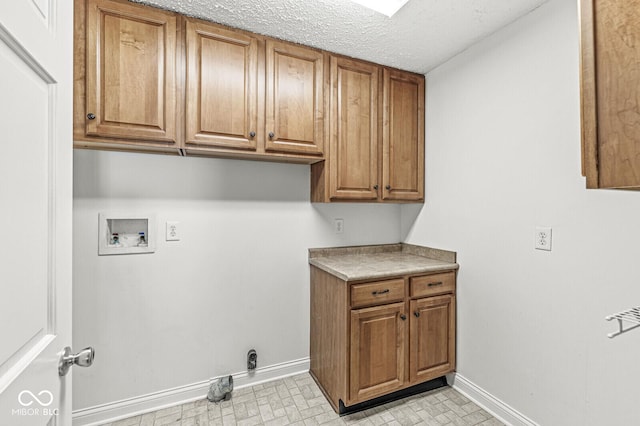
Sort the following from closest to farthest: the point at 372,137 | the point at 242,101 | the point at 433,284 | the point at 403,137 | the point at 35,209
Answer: the point at 35,209 < the point at 242,101 < the point at 433,284 < the point at 372,137 < the point at 403,137

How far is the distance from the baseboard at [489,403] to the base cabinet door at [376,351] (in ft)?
1.58

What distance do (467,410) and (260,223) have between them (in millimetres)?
1825

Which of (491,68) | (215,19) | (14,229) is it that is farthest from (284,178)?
(14,229)

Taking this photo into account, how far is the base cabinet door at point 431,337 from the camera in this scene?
1.99 meters

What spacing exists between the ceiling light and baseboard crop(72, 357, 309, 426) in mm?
2410

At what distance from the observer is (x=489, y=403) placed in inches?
74.4

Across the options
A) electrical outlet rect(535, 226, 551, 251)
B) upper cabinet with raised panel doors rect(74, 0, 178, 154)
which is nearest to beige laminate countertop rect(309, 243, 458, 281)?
electrical outlet rect(535, 226, 551, 251)

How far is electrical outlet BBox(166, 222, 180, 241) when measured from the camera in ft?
6.39

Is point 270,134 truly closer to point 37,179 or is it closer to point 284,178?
point 284,178

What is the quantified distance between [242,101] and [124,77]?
2.01 feet

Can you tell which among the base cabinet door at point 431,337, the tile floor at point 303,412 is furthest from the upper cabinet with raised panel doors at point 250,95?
the tile floor at point 303,412

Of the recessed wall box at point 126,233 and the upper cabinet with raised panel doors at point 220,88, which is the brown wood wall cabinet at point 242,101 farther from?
the recessed wall box at point 126,233

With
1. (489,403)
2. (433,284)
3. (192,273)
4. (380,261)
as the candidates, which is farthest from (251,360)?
(489,403)

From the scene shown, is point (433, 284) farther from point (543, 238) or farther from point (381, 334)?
point (543, 238)
